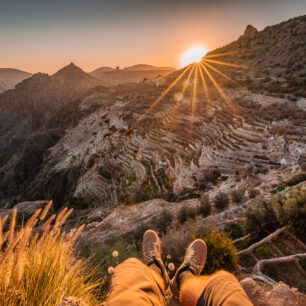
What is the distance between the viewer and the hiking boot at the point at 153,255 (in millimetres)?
2493

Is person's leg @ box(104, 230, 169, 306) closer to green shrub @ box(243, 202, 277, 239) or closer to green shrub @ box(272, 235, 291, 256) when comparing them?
green shrub @ box(272, 235, 291, 256)

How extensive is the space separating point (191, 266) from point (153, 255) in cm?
59

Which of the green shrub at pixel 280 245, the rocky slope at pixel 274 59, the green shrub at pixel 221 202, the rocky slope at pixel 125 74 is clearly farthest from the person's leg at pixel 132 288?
the rocky slope at pixel 125 74

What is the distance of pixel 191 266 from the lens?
8.59 feet

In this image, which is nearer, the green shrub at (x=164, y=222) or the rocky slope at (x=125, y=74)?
the green shrub at (x=164, y=222)

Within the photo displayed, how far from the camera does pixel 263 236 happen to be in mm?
4531

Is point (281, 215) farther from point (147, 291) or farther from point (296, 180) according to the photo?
point (296, 180)

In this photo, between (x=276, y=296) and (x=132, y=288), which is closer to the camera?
(x=132, y=288)

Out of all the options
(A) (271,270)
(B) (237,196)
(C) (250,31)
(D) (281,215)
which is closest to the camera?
(A) (271,270)

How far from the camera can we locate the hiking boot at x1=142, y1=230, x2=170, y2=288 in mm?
2493

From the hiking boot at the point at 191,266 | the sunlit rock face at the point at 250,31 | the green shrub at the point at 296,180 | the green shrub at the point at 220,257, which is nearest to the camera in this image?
the hiking boot at the point at 191,266

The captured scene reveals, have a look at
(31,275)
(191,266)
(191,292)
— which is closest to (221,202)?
(191,266)

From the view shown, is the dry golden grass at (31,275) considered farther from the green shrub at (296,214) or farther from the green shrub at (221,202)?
the green shrub at (221,202)

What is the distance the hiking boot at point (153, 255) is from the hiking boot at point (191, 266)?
0.38 feet
